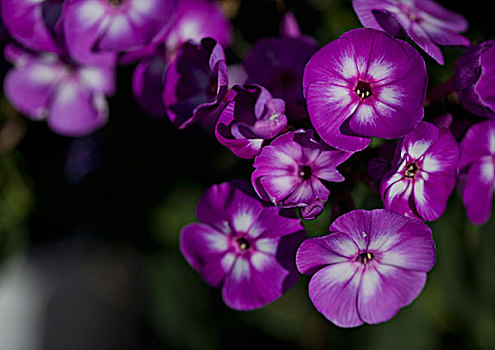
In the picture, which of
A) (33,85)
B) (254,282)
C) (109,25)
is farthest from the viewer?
(33,85)

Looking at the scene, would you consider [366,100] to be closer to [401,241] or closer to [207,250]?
[401,241]

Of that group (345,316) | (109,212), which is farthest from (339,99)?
(109,212)

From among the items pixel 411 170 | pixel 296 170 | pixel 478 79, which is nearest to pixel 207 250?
pixel 296 170

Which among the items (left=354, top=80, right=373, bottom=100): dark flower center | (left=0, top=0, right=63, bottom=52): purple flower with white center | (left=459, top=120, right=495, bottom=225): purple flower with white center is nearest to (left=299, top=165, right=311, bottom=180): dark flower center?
(left=354, top=80, right=373, bottom=100): dark flower center

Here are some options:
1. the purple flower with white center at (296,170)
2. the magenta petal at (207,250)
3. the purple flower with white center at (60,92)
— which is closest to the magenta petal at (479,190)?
the purple flower with white center at (296,170)

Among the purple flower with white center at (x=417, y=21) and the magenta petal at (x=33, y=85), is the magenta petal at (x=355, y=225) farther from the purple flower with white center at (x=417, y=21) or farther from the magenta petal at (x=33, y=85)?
the magenta petal at (x=33, y=85)

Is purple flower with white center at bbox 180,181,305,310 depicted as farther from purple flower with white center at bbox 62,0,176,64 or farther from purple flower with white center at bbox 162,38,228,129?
purple flower with white center at bbox 62,0,176,64
